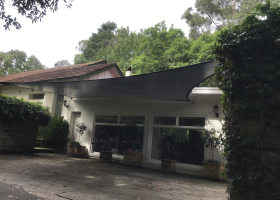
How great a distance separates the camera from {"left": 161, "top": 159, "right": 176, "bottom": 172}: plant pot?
7.03 metres

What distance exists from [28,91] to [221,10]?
1658 centimetres

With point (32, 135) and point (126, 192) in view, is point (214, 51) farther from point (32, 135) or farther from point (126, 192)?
point (32, 135)

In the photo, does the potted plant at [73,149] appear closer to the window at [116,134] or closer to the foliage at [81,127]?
the foliage at [81,127]

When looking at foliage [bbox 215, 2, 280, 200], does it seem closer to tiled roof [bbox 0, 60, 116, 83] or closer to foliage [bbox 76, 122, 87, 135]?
foliage [bbox 76, 122, 87, 135]

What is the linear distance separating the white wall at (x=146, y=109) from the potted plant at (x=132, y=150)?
34 centimetres

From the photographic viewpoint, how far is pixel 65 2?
17.5 feet

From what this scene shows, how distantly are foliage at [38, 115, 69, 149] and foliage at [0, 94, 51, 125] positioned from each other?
122 centimetres

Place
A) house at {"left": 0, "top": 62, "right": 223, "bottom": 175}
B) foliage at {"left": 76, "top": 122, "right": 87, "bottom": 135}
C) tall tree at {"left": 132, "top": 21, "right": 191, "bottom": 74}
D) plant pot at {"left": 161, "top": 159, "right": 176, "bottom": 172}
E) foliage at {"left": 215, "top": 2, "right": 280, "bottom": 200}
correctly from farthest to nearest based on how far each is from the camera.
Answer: tall tree at {"left": 132, "top": 21, "right": 191, "bottom": 74} → foliage at {"left": 76, "top": 122, "right": 87, "bottom": 135} → plant pot at {"left": 161, "top": 159, "right": 176, "bottom": 172} → house at {"left": 0, "top": 62, "right": 223, "bottom": 175} → foliage at {"left": 215, "top": 2, "right": 280, "bottom": 200}

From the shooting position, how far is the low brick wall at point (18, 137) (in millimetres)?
7448

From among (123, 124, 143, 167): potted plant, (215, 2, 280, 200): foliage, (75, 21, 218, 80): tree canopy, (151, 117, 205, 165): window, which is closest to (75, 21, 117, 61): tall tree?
(75, 21, 218, 80): tree canopy

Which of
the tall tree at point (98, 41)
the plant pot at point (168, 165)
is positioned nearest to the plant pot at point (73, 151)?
the plant pot at point (168, 165)

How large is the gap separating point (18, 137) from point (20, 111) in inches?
39.2

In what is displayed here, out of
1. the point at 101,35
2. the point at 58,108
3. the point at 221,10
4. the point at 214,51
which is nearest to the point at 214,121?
the point at 214,51

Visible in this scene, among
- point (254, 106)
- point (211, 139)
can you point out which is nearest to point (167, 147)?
point (211, 139)
